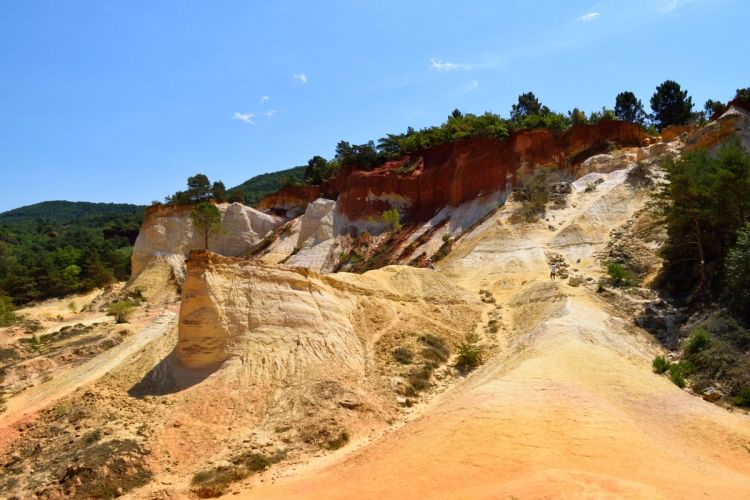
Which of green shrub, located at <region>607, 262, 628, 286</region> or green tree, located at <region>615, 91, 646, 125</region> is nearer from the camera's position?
green shrub, located at <region>607, 262, 628, 286</region>

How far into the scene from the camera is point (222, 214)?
5916 cm

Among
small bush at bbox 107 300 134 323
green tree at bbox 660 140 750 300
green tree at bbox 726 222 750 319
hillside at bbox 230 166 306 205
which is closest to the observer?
green tree at bbox 726 222 750 319

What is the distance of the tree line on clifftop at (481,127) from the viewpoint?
157 ft

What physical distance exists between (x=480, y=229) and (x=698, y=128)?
1633 cm

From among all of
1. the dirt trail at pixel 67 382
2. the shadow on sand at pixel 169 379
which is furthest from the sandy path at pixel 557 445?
the dirt trail at pixel 67 382

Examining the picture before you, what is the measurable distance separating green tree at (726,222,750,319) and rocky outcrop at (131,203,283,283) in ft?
133

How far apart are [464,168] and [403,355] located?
29624 millimetres

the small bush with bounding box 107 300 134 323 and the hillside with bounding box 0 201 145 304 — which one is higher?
the hillside with bounding box 0 201 145 304

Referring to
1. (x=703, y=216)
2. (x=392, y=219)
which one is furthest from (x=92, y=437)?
(x=392, y=219)

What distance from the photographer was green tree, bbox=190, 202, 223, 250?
52500 mm

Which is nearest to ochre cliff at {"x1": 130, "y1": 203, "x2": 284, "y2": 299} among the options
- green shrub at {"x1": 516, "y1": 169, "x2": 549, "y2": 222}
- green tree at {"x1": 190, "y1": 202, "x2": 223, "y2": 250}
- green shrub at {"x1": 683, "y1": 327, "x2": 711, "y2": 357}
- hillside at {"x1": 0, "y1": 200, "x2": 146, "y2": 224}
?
green tree at {"x1": 190, "y1": 202, "x2": 223, "y2": 250}

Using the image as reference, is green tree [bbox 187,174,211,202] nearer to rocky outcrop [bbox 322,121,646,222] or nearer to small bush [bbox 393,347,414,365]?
rocky outcrop [bbox 322,121,646,222]

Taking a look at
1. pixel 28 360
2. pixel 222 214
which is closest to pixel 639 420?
pixel 28 360

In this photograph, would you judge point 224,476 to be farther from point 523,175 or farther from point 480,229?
point 523,175
